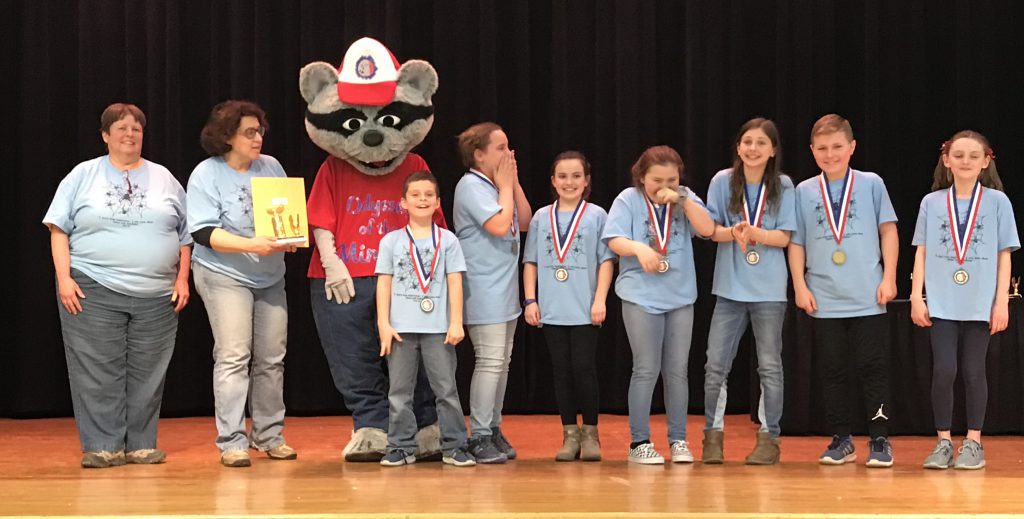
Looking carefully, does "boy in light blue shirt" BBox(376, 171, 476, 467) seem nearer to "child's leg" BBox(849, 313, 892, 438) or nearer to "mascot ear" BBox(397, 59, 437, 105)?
"mascot ear" BBox(397, 59, 437, 105)

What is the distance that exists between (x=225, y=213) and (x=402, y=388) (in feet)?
3.17

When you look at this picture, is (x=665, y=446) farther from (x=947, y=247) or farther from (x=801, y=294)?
(x=947, y=247)

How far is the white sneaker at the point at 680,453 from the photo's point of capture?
4.43 m

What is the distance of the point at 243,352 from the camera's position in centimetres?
449

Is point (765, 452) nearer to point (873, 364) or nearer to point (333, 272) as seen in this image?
point (873, 364)

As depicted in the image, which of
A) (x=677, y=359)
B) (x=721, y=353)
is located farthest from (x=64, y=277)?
(x=721, y=353)

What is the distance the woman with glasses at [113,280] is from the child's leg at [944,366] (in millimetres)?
3012

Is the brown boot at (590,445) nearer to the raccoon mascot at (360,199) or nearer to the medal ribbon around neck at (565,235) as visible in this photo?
the raccoon mascot at (360,199)

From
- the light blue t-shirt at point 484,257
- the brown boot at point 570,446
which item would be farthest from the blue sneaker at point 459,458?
the light blue t-shirt at point 484,257

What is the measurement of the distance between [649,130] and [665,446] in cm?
212

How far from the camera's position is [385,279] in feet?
14.2

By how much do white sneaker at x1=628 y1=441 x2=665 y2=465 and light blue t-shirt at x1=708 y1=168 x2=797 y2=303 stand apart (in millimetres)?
649

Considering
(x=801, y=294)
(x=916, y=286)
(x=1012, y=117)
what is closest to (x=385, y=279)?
(x=801, y=294)

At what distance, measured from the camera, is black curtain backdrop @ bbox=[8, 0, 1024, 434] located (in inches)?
252
